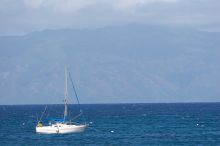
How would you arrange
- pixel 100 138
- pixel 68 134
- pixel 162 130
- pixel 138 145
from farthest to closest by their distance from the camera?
pixel 162 130
pixel 68 134
pixel 100 138
pixel 138 145

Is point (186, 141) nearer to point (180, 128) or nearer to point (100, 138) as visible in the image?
point (100, 138)

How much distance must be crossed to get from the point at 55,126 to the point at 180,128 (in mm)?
33035

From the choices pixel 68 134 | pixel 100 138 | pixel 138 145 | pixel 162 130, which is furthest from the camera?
pixel 162 130

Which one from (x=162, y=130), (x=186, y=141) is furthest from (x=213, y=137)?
(x=162, y=130)

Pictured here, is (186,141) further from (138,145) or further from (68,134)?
(68,134)

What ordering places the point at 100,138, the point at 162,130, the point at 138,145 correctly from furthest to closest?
1. the point at 162,130
2. the point at 100,138
3. the point at 138,145

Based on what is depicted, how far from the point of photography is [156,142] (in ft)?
382

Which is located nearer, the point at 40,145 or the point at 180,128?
the point at 40,145

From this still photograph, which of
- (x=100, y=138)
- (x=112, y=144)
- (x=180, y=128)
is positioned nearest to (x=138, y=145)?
(x=112, y=144)

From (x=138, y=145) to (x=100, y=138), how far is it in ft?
53.9

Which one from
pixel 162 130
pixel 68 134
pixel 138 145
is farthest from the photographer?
pixel 162 130

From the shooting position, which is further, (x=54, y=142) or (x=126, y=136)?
(x=126, y=136)

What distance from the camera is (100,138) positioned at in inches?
4975

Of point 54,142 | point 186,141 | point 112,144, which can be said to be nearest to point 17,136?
Result: point 54,142
